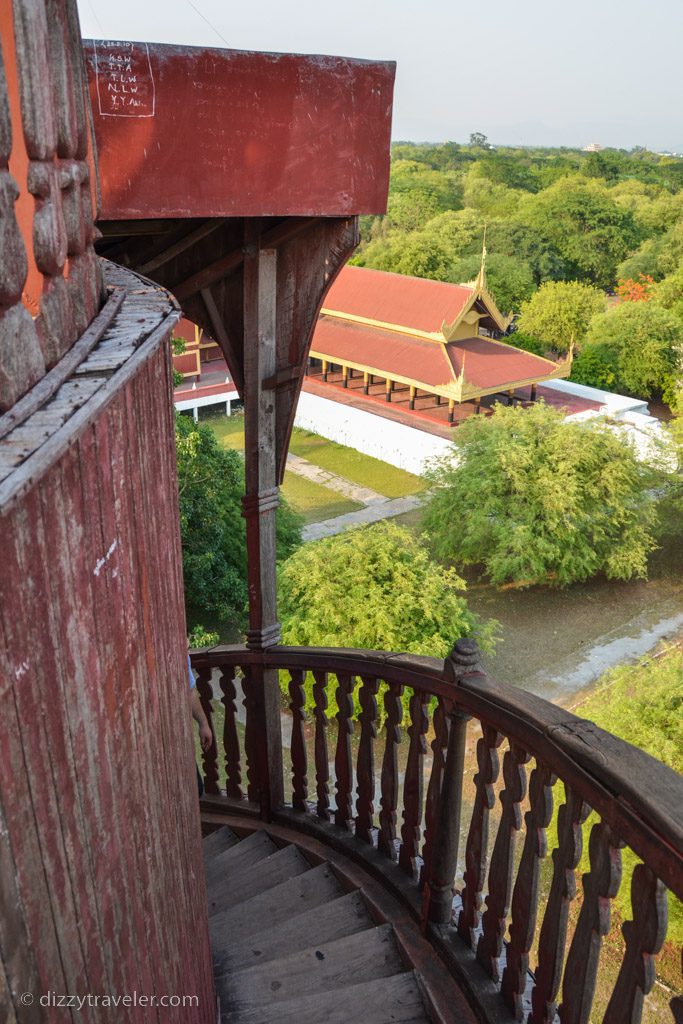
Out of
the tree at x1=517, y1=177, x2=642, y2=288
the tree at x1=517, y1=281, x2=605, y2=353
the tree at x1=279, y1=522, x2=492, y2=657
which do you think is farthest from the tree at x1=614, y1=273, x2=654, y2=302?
the tree at x1=279, y1=522, x2=492, y2=657

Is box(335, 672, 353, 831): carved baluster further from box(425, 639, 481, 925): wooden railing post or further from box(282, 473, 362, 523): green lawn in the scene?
box(282, 473, 362, 523): green lawn

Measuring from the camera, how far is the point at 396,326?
19.8m

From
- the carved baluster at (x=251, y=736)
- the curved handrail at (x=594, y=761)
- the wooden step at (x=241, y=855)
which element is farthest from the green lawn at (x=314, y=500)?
the curved handrail at (x=594, y=761)

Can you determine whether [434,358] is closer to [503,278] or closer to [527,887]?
[503,278]

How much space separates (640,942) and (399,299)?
1977 cm

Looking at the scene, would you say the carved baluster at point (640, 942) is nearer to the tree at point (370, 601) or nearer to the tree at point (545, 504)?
the tree at point (370, 601)

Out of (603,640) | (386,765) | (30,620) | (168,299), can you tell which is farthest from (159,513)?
(603,640)

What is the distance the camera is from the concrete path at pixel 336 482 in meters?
17.0

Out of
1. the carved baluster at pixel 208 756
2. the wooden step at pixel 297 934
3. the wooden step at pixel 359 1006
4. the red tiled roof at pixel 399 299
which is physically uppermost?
the wooden step at pixel 359 1006

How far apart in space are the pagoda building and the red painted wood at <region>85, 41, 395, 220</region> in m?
15.9

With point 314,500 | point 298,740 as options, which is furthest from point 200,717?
point 314,500

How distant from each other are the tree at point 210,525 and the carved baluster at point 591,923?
28.5 ft

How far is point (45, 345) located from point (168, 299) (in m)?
0.45

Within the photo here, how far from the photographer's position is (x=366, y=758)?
2738mm
